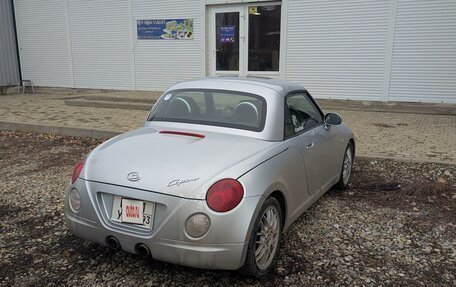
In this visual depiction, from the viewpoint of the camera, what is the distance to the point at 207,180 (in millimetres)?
2869

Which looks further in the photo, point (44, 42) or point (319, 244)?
point (44, 42)

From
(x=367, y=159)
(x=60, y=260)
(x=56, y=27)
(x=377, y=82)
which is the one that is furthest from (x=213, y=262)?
(x=56, y=27)

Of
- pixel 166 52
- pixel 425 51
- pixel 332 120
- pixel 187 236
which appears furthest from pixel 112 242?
pixel 166 52

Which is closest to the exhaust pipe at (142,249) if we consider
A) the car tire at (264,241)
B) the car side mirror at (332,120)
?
the car tire at (264,241)

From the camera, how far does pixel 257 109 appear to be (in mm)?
3785

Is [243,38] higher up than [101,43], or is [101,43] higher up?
[243,38]

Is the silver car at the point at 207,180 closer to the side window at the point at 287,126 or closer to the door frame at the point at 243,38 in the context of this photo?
the side window at the point at 287,126

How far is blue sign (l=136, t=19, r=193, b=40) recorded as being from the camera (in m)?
13.8

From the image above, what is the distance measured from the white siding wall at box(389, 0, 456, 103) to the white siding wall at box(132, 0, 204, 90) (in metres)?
6.17

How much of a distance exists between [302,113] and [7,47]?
16.4m

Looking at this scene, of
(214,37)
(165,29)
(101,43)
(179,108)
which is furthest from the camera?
(101,43)

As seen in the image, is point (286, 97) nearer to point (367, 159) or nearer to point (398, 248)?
point (398, 248)

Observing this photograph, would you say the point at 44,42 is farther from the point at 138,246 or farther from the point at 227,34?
the point at 138,246

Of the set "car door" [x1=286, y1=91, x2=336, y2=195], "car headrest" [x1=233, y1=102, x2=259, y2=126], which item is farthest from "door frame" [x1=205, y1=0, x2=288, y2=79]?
"car headrest" [x1=233, y1=102, x2=259, y2=126]
